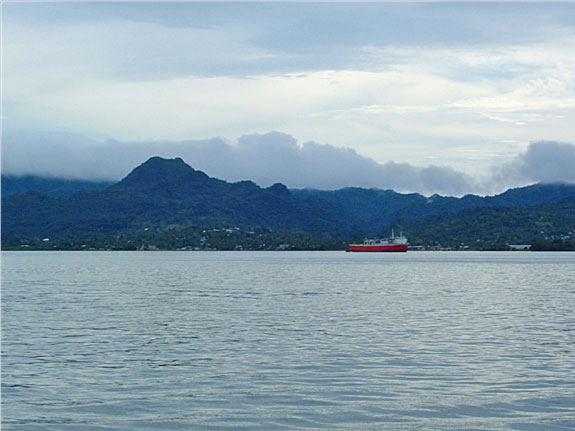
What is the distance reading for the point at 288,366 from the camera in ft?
101

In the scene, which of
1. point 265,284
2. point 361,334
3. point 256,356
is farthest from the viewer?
point 265,284

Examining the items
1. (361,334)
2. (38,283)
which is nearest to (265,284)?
(38,283)

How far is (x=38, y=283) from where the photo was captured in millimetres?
86312

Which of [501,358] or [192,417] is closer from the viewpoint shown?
[192,417]

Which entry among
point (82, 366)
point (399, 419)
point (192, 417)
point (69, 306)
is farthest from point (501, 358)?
point (69, 306)

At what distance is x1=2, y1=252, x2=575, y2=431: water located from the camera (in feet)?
75.8

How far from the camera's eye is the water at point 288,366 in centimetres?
2309

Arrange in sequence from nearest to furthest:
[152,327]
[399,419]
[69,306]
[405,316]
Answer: [399,419]
[152,327]
[405,316]
[69,306]

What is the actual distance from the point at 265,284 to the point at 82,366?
55165mm

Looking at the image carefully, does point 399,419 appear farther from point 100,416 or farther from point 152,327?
point 152,327

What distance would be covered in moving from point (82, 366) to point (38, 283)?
5897 cm

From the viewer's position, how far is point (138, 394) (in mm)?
26000

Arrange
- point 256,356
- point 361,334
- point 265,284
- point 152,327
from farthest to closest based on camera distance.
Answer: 1. point 265,284
2. point 152,327
3. point 361,334
4. point 256,356

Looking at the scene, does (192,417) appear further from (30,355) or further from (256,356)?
(30,355)
